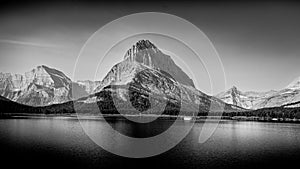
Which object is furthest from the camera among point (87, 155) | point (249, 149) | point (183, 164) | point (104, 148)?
point (249, 149)

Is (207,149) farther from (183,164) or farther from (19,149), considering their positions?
(19,149)

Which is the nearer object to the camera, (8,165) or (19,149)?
(8,165)

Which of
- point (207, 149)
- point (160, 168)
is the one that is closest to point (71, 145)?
point (160, 168)

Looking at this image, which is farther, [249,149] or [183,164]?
[249,149]

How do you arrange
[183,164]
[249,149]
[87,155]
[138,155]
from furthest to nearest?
[249,149]
[138,155]
[87,155]
[183,164]

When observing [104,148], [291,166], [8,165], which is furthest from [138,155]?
[291,166]

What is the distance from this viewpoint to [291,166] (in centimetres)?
6016

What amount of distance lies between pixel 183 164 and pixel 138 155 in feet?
47.7

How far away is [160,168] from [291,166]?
1097 inches

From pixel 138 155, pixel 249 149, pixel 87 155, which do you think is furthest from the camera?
pixel 249 149

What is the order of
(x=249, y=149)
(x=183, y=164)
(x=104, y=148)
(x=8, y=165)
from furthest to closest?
1. (x=249, y=149)
2. (x=104, y=148)
3. (x=183, y=164)
4. (x=8, y=165)

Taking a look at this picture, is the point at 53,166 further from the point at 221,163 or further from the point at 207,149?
the point at 207,149

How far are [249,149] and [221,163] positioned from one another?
77.2 feet

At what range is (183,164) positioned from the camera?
59562 mm
